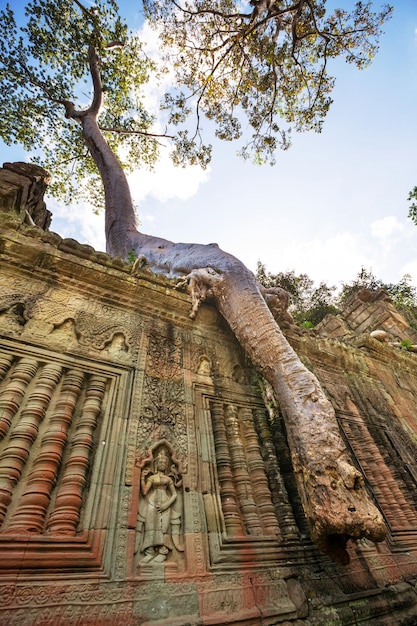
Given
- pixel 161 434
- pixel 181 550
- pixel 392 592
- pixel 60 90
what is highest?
pixel 60 90

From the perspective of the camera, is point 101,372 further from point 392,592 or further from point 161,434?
point 392,592

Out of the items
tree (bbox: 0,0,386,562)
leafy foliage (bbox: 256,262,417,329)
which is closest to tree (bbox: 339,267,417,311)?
leafy foliage (bbox: 256,262,417,329)

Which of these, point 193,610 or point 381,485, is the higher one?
point 381,485

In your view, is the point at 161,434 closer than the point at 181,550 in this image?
No

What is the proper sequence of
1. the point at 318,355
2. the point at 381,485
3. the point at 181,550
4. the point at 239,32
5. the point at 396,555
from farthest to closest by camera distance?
1. the point at 239,32
2. the point at 318,355
3. the point at 381,485
4. the point at 396,555
5. the point at 181,550

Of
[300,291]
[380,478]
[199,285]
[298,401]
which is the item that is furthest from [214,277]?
[300,291]

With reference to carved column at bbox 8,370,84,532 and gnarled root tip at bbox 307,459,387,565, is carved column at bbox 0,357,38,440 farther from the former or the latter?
gnarled root tip at bbox 307,459,387,565

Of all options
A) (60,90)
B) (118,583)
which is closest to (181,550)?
(118,583)

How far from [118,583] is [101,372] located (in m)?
1.54

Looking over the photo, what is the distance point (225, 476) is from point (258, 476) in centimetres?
38

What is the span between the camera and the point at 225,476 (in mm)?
2836

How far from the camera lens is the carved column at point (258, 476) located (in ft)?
8.92

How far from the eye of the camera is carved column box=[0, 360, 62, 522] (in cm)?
195

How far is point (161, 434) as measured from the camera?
2.76 metres
